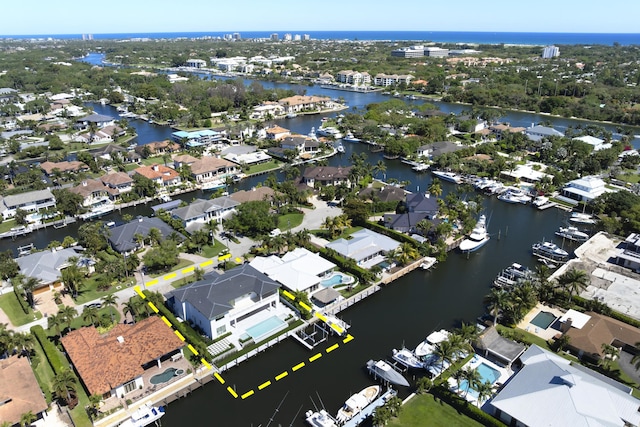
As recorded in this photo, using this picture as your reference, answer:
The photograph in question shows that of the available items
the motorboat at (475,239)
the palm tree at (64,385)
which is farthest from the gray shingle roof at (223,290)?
the motorboat at (475,239)

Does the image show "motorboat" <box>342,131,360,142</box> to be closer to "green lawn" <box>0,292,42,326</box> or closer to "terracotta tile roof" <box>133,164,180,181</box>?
"terracotta tile roof" <box>133,164,180,181</box>

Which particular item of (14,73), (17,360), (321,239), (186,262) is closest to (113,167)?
(186,262)

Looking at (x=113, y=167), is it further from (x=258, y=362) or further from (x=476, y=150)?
(x=476, y=150)

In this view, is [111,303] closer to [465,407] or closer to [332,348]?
[332,348]

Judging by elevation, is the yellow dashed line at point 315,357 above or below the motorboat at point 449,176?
below

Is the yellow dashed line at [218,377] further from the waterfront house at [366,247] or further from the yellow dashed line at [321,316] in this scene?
the waterfront house at [366,247]

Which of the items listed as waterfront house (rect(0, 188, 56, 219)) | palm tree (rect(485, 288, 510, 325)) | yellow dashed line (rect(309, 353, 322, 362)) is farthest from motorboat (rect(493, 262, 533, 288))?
waterfront house (rect(0, 188, 56, 219))
